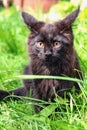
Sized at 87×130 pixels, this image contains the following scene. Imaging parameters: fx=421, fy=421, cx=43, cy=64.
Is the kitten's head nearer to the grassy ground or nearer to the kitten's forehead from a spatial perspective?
the kitten's forehead

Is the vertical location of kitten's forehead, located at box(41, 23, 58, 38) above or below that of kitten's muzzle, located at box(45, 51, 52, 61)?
above

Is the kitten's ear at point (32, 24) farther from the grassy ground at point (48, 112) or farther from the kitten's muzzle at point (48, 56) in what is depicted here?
the grassy ground at point (48, 112)

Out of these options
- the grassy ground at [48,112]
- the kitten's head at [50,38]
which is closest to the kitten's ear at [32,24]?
the kitten's head at [50,38]

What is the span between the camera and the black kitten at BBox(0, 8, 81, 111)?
3.70 m

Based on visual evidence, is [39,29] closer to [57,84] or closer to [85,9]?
[57,84]

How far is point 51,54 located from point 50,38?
144 millimetres

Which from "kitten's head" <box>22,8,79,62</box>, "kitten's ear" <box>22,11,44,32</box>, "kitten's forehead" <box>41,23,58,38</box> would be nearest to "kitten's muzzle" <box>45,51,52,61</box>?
"kitten's head" <box>22,8,79,62</box>

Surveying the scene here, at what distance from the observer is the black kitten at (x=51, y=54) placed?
3.70 metres

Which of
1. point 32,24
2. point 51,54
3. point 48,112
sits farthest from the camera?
point 32,24

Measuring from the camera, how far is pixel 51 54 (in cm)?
366

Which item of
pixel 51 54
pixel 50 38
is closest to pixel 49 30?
pixel 50 38

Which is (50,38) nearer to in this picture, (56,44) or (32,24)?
(56,44)

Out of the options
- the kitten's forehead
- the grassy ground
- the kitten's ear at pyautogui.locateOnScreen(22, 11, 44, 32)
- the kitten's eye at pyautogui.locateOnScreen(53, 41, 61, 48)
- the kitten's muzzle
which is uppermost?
the kitten's ear at pyautogui.locateOnScreen(22, 11, 44, 32)

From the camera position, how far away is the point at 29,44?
389 centimetres
